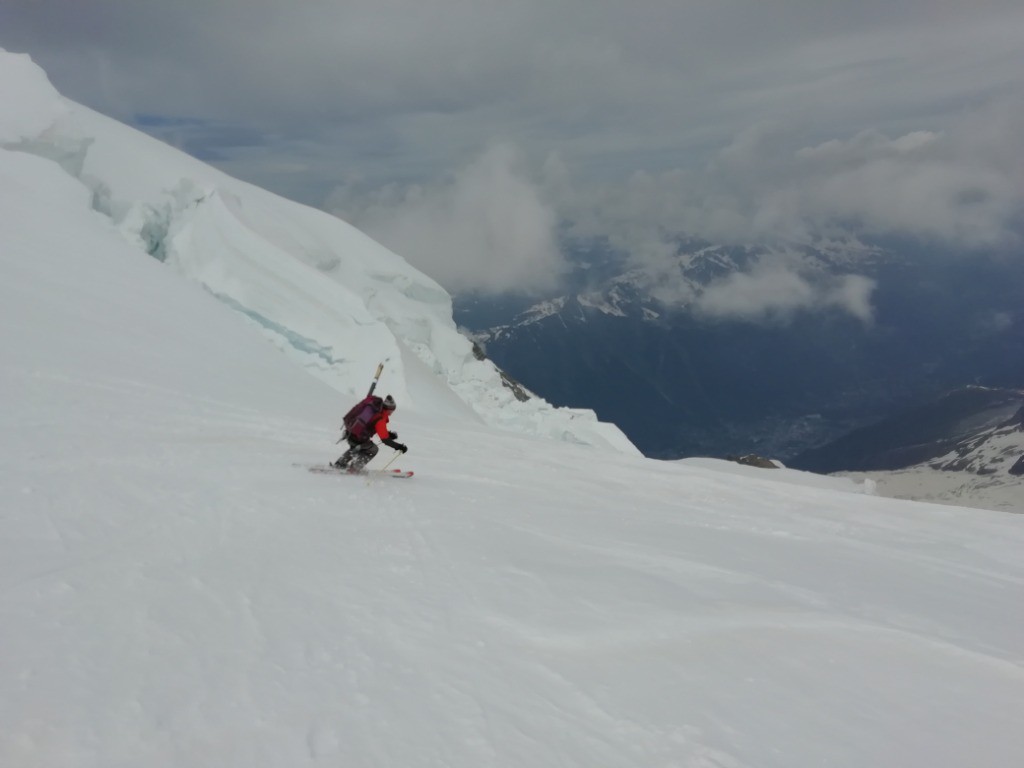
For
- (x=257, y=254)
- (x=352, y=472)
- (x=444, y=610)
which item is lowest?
(x=444, y=610)

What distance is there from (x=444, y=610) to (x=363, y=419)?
590 centimetres

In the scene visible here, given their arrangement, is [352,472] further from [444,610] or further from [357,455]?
[444,610]

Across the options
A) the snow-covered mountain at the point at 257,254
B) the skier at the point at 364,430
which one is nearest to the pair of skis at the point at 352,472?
the skier at the point at 364,430

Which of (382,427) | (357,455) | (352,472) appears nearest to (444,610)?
(382,427)

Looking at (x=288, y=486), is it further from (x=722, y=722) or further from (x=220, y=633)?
(x=722, y=722)

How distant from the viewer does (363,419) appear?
37.6 feet

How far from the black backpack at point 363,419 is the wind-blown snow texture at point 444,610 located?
3.02ft

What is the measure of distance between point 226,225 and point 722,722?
30.0m

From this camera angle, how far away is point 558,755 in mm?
4273

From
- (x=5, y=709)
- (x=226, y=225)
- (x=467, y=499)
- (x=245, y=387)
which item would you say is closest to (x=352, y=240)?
(x=226, y=225)

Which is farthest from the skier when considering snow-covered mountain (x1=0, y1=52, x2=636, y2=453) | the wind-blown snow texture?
snow-covered mountain (x1=0, y1=52, x2=636, y2=453)

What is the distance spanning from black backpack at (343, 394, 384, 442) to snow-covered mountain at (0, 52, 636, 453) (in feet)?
46.0

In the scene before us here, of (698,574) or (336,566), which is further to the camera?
(698,574)

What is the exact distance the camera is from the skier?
11.4 metres
